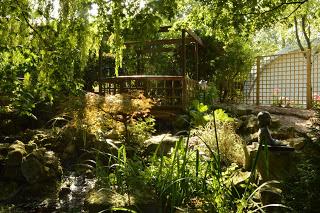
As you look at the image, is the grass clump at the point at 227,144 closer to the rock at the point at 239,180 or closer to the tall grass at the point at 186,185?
the rock at the point at 239,180

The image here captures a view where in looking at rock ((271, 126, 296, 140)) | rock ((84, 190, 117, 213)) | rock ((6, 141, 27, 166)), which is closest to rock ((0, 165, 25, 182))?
rock ((6, 141, 27, 166))

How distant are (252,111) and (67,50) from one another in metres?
6.46

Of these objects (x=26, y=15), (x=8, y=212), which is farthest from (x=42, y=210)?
(x=26, y=15)

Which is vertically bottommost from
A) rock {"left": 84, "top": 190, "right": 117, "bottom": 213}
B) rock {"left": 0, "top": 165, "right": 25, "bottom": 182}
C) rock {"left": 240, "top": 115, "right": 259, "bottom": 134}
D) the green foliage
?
rock {"left": 0, "top": 165, "right": 25, "bottom": 182}

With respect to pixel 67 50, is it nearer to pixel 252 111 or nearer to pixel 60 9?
pixel 60 9

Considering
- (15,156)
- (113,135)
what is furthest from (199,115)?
(15,156)

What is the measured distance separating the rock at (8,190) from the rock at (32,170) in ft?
0.81

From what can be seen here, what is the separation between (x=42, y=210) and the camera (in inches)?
182

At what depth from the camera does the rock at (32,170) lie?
5.29m

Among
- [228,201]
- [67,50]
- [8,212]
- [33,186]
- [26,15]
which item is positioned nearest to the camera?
[228,201]

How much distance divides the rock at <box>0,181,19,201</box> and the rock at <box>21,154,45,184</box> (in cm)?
25

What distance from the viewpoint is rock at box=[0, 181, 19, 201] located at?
5180mm

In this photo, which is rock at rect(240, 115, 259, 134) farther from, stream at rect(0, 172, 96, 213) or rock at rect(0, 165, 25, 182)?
rock at rect(0, 165, 25, 182)

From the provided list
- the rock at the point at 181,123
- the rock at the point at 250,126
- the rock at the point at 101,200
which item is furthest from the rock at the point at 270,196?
the rock at the point at 181,123
